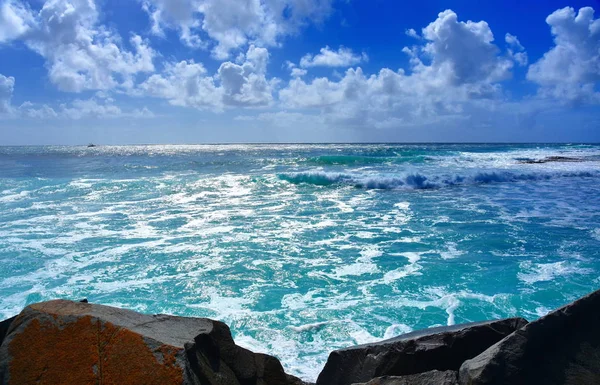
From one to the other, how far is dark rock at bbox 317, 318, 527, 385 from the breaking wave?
1793 cm

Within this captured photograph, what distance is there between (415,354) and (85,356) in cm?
248

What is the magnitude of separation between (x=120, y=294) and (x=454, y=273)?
5786mm

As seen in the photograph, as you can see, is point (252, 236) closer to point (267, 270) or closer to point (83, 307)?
point (267, 270)

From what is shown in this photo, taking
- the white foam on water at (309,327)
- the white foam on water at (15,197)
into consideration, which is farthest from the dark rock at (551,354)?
the white foam on water at (15,197)

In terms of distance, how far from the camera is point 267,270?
25.2ft

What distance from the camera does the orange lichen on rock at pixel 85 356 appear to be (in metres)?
2.41

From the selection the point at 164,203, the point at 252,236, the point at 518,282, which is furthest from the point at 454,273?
the point at 164,203

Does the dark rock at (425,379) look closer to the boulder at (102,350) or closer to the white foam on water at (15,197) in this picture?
the boulder at (102,350)

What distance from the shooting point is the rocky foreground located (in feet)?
8.07

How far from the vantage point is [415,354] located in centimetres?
339

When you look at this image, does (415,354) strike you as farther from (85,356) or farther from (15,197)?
(15,197)

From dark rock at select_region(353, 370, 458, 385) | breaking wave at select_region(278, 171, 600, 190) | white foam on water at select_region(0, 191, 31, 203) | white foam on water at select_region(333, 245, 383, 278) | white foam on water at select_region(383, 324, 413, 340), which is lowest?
white foam on water at select_region(383, 324, 413, 340)

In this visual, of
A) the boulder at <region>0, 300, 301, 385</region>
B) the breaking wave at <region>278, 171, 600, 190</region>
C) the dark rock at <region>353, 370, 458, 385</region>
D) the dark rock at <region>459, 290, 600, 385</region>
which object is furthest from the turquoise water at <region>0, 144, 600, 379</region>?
the breaking wave at <region>278, 171, 600, 190</region>

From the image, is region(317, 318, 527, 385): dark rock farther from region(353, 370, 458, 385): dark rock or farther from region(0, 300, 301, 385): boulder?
region(0, 300, 301, 385): boulder
